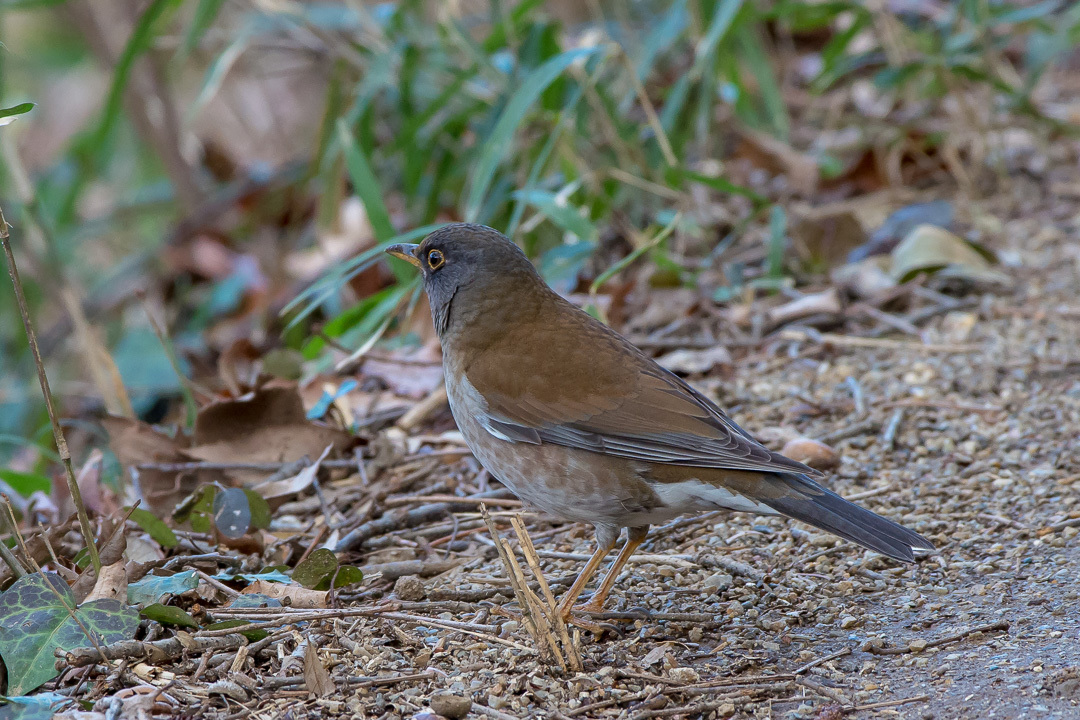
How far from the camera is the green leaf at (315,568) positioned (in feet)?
10.9

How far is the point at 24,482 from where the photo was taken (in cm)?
457

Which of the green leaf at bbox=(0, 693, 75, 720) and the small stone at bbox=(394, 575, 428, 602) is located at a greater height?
the green leaf at bbox=(0, 693, 75, 720)

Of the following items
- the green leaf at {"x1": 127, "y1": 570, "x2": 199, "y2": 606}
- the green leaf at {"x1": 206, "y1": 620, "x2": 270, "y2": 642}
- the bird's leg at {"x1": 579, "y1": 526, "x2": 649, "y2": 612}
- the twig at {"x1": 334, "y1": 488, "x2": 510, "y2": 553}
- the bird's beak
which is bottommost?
the bird's leg at {"x1": 579, "y1": 526, "x2": 649, "y2": 612}

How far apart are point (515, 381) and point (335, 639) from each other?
1022 millimetres

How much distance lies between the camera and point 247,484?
14.0ft

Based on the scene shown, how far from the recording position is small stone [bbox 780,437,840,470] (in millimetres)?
4062

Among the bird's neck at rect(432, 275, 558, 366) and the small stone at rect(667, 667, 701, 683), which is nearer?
the small stone at rect(667, 667, 701, 683)

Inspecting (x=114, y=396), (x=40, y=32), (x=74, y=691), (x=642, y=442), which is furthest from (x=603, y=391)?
(x=40, y=32)

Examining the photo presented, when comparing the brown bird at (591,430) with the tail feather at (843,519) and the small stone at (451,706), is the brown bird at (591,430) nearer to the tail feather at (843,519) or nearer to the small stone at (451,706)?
the tail feather at (843,519)

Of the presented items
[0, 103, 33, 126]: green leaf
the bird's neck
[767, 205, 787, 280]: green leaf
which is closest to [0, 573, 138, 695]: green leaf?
[0, 103, 33, 126]: green leaf

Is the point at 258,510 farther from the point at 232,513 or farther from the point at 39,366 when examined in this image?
the point at 39,366

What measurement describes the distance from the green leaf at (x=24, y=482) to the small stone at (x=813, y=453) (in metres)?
3.08

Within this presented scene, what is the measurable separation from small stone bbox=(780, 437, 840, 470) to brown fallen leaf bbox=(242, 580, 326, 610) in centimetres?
183

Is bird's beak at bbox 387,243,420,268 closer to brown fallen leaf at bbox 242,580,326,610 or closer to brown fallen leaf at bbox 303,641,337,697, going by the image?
brown fallen leaf at bbox 242,580,326,610
